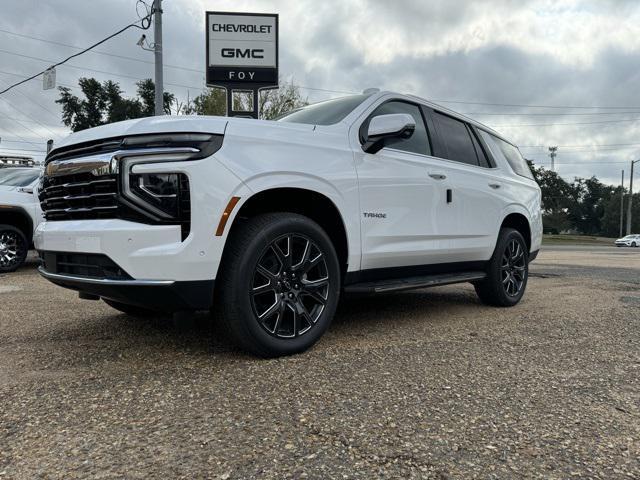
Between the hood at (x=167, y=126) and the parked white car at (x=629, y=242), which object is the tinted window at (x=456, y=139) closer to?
the hood at (x=167, y=126)

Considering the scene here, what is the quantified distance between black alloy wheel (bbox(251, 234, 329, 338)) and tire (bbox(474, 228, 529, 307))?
7.98 feet

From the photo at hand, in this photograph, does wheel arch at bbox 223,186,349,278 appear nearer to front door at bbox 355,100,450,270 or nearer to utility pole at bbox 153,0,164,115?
front door at bbox 355,100,450,270

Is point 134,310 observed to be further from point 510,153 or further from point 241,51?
point 241,51

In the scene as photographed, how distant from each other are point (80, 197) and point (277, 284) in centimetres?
124

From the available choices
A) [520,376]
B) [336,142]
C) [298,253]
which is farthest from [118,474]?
[336,142]

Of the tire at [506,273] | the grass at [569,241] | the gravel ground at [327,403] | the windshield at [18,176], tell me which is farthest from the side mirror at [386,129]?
the grass at [569,241]

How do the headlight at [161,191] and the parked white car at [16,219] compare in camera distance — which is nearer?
the headlight at [161,191]

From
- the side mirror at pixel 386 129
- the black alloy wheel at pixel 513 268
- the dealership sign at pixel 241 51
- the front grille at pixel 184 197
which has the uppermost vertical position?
the dealership sign at pixel 241 51

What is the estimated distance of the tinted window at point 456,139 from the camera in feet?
15.3

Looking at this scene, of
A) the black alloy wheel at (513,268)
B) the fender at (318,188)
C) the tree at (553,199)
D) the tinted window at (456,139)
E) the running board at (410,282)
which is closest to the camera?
the fender at (318,188)

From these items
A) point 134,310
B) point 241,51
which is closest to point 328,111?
point 134,310

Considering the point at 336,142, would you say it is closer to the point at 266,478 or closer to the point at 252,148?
the point at 252,148

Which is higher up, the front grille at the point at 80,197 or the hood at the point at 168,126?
the hood at the point at 168,126

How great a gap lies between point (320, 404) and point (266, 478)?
2.14 ft
